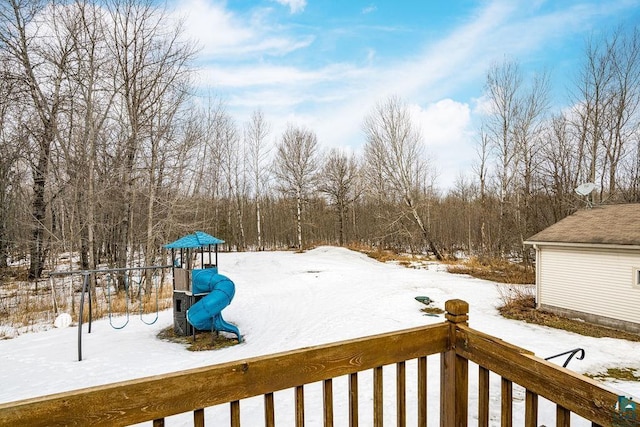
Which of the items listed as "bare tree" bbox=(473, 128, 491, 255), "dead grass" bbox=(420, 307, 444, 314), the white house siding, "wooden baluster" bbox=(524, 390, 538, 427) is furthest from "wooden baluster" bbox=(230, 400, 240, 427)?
"bare tree" bbox=(473, 128, 491, 255)

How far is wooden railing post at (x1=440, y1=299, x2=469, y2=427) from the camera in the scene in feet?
5.74

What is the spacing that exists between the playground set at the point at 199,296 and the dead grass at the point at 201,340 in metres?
0.12

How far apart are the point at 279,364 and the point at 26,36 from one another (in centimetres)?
1317

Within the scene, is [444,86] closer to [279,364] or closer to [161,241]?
[161,241]

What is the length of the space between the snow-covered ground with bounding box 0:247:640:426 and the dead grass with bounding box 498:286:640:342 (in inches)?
15.2

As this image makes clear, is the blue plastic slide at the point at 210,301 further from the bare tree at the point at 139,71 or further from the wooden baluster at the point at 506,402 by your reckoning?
the wooden baluster at the point at 506,402

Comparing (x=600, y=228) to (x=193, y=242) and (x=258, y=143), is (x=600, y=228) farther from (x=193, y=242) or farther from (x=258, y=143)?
(x=258, y=143)

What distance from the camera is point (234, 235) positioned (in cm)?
2497

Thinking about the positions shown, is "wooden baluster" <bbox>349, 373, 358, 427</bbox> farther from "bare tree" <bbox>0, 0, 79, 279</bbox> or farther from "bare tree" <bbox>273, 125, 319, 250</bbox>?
"bare tree" <bbox>273, 125, 319, 250</bbox>

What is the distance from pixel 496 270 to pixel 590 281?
24.3ft

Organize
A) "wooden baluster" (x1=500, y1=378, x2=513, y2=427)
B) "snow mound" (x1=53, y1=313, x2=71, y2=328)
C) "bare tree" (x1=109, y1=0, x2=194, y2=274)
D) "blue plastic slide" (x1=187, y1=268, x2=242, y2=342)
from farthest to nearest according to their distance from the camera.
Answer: "bare tree" (x1=109, y1=0, x2=194, y2=274), "snow mound" (x1=53, y1=313, x2=71, y2=328), "blue plastic slide" (x1=187, y1=268, x2=242, y2=342), "wooden baluster" (x1=500, y1=378, x2=513, y2=427)

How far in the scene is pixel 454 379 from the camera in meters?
1.76

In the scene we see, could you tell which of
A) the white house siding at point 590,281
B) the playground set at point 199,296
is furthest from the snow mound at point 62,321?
the white house siding at point 590,281

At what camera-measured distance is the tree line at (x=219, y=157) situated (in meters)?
9.98
